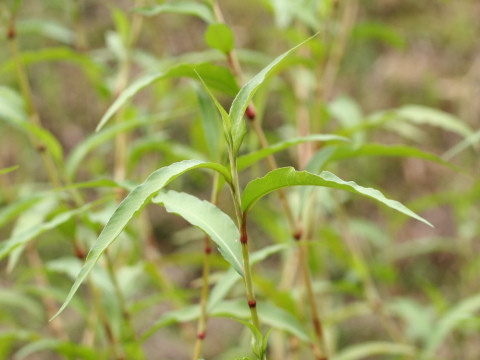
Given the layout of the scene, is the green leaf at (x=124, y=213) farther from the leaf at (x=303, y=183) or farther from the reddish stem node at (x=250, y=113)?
the reddish stem node at (x=250, y=113)

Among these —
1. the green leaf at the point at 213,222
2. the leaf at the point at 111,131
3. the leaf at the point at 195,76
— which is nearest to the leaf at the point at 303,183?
the green leaf at the point at 213,222

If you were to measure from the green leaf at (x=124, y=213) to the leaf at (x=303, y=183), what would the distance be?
0.16 ft

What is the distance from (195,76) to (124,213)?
0.21 m

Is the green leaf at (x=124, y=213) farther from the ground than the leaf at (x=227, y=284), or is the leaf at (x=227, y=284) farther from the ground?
the green leaf at (x=124, y=213)

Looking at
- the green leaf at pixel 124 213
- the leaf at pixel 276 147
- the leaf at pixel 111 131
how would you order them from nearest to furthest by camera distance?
the green leaf at pixel 124 213, the leaf at pixel 276 147, the leaf at pixel 111 131

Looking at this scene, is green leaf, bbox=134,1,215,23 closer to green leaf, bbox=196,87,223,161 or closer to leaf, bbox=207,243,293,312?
green leaf, bbox=196,87,223,161

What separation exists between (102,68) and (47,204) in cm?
27

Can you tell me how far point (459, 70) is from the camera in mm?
1744

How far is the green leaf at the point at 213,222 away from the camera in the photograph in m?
0.38

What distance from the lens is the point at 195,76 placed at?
1.63ft

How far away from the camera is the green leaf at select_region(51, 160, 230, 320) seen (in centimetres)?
31

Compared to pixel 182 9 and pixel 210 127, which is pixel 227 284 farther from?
pixel 182 9

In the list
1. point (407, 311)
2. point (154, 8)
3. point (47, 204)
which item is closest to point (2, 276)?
point (47, 204)

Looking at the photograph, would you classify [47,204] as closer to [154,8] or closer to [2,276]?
[154,8]
